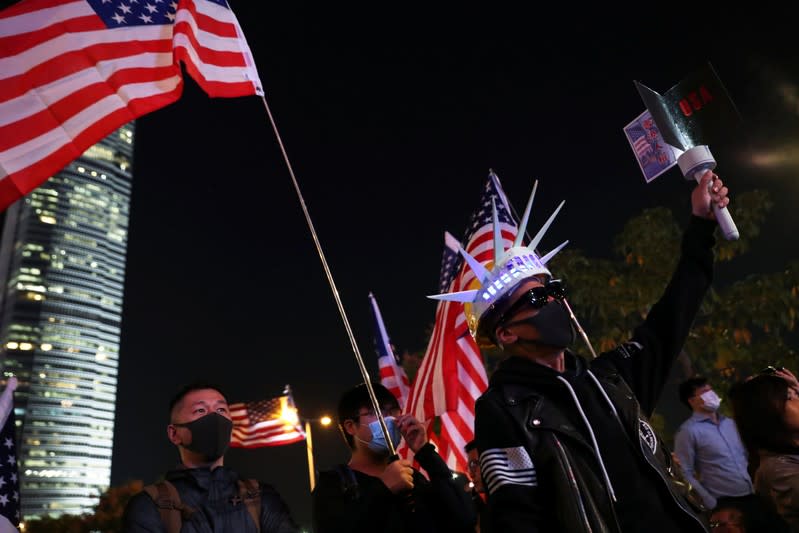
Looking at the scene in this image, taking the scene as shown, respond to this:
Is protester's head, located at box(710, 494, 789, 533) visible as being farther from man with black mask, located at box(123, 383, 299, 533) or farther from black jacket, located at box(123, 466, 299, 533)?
man with black mask, located at box(123, 383, 299, 533)

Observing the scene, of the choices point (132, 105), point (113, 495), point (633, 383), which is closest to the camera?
point (633, 383)

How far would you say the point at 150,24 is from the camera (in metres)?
6.52

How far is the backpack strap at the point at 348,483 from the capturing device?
465 centimetres

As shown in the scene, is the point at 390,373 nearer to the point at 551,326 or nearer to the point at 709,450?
the point at 709,450

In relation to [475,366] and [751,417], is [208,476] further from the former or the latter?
[475,366]

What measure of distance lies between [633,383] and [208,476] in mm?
2947

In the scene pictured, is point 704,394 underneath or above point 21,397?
underneath

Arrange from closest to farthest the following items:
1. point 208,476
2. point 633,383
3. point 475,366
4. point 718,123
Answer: point 633,383, point 718,123, point 208,476, point 475,366

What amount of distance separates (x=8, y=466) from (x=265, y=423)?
14.3 metres

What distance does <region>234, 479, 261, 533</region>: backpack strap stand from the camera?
4.48 m

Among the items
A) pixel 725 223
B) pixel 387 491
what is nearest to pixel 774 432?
pixel 725 223

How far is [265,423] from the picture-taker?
19719 millimetres

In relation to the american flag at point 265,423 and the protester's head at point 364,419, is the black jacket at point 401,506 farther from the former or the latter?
the american flag at point 265,423

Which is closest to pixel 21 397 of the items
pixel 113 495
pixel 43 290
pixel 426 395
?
pixel 43 290
